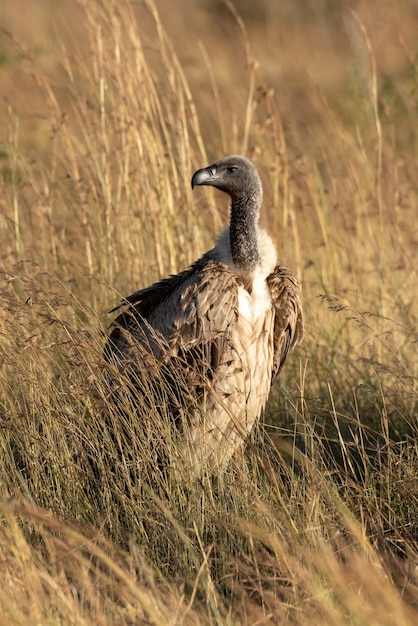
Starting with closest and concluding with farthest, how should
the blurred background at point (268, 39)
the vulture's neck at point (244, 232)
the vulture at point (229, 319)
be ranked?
the vulture at point (229, 319) < the vulture's neck at point (244, 232) < the blurred background at point (268, 39)

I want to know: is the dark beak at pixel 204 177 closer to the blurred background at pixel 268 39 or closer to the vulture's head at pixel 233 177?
the vulture's head at pixel 233 177

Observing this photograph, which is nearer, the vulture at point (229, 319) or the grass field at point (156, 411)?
the grass field at point (156, 411)

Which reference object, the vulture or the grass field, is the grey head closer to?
the vulture

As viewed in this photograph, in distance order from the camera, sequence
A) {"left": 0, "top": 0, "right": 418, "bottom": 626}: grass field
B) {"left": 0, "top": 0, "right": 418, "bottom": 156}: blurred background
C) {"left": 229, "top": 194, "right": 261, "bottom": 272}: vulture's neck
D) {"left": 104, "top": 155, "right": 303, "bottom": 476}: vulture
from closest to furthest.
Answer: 1. {"left": 0, "top": 0, "right": 418, "bottom": 626}: grass field
2. {"left": 104, "top": 155, "right": 303, "bottom": 476}: vulture
3. {"left": 229, "top": 194, "right": 261, "bottom": 272}: vulture's neck
4. {"left": 0, "top": 0, "right": 418, "bottom": 156}: blurred background

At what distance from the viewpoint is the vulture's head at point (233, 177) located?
183 inches

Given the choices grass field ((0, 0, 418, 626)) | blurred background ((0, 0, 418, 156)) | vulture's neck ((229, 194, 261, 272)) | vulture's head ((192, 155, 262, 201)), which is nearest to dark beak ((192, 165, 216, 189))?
vulture's head ((192, 155, 262, 201))

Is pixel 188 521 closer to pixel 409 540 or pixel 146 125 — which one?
pixel 409 540

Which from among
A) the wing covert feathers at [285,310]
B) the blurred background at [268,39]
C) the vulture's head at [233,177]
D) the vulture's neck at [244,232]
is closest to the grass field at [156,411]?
the wing covert feathers at [285,310]

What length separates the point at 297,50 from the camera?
16.8 meters

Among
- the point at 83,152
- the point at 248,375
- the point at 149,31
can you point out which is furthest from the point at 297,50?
the point at 248,375

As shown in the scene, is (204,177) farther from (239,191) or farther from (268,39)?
(268,39)

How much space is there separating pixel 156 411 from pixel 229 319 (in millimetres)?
689

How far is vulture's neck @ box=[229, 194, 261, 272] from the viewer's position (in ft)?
14.9

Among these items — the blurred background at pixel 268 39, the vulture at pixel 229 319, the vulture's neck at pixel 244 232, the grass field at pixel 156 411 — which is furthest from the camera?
the blurred background at pixel 268 39
